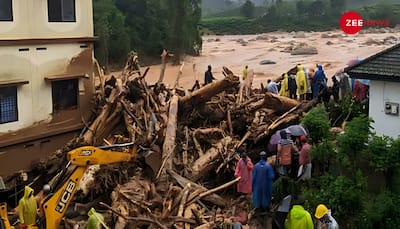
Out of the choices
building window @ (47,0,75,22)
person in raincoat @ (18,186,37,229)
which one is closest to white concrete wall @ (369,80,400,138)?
person in raincoat @ (18,186,37,229)

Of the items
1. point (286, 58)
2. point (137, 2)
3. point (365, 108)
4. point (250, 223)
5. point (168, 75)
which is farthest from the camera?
point (286, 58)

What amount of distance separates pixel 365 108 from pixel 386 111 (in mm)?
3068

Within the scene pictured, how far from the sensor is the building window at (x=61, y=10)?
15.9m

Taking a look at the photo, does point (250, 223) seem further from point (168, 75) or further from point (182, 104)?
point (168, 75)

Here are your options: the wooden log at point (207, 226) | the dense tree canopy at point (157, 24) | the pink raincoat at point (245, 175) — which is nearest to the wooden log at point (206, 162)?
the pink raincoat at point (245, 175)

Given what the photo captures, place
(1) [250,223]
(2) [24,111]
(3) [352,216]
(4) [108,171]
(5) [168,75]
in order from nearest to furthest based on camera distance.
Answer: (3) [352,216], (1) [250,223], (4) [108,171], (2) [24,111], (5) [168,75]

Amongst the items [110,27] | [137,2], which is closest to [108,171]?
[110,27]

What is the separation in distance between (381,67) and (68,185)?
6651 mm

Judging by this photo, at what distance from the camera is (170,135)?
13.7 meters

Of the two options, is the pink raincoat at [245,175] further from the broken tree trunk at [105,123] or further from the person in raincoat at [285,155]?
the broken tree trunk at [105,123]

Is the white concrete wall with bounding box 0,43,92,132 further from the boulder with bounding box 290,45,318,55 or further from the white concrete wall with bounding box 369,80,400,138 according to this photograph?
the boulder with bounding box 290,45,318,55

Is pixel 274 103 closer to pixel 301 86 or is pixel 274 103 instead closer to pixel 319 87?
pixel 301 86

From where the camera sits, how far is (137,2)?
5216 centimetres

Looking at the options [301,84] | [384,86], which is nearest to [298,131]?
[384,86]
